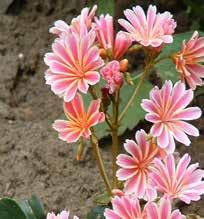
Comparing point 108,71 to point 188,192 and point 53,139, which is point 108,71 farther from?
point 53,139

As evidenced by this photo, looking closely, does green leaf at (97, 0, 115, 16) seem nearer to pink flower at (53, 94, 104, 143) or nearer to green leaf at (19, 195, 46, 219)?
green leaf at (19, 195, 46, 219)

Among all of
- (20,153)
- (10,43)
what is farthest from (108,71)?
(10,43)

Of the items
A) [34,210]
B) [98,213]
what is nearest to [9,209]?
[34,210]

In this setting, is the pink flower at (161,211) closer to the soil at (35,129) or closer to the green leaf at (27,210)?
the green leaf at (27,210)

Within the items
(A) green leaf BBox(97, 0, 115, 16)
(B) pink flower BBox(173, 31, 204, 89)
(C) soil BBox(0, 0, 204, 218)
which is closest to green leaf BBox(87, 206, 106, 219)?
(B) pink flower BBox(173, 31, 204, 89)

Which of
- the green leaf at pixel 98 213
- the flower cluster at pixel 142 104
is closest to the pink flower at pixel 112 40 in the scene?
the flower cluster at pixel 142 104

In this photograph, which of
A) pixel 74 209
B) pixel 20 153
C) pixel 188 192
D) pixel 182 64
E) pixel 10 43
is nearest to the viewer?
pixel 188 192
